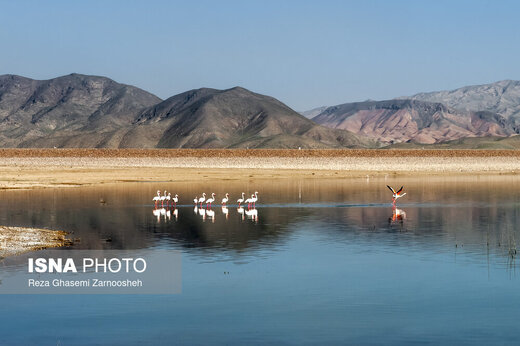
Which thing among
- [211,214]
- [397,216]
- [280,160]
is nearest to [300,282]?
[397,216]

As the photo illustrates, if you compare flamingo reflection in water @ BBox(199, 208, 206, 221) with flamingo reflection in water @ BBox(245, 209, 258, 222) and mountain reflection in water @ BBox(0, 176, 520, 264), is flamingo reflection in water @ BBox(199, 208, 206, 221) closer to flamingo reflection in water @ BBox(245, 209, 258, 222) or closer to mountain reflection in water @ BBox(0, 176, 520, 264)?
mountain reflection in water @ BBox(0, 176, 520, 264)

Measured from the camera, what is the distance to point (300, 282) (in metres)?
19.4

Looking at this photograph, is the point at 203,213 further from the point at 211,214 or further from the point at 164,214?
the point at 164,214

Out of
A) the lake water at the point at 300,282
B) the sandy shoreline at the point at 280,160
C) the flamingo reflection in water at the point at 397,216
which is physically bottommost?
the lake water at the point at 300,282

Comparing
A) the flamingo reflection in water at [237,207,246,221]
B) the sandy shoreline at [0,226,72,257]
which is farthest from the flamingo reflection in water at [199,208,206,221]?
the sandy shoreline at [0,226,72,257]

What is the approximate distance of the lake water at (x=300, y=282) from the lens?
14594 mm

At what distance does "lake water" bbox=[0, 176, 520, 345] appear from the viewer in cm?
1459

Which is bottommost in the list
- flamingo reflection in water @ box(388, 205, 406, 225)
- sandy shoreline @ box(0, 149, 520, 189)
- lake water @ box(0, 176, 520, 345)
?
lake water @ box(0, 176, 520, 345)

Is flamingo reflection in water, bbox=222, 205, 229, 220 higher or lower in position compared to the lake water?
higher

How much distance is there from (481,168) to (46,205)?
269 feet

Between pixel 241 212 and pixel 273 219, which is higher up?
pixel 241 212

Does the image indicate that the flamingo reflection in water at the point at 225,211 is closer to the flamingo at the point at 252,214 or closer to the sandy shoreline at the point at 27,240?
the flamingo at the point at 252,214

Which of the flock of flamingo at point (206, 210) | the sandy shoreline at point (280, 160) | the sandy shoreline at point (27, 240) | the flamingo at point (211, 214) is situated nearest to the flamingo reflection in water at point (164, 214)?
the flock of flamingo at point (206, 210)

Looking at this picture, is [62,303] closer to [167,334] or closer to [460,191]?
[167,334]
